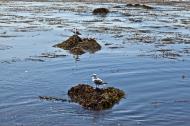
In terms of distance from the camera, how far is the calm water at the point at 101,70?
690 inches

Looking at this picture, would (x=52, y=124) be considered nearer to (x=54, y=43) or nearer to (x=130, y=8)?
(x=54, y=43)

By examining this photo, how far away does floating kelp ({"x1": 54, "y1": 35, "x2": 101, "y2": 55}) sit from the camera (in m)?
31.4

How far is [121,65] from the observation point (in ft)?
87.5

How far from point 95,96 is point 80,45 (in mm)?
13470

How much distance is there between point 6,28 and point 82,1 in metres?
34.8

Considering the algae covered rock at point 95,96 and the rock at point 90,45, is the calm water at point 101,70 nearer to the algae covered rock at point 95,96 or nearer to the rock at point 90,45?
the algae covered rock at point 95,96

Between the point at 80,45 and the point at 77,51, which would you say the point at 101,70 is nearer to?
the point at 77,51

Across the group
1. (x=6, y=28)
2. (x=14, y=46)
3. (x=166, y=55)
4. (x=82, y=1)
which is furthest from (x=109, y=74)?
(x=82, y=1)

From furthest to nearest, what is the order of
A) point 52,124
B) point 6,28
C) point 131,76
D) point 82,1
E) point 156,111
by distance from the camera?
point 82,1 → point 6,28 → point 131,76 → point 156,111 → point 52,124

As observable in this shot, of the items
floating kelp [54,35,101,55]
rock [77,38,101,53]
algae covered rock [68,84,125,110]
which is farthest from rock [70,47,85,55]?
algae covered rock [68,84,125,110]

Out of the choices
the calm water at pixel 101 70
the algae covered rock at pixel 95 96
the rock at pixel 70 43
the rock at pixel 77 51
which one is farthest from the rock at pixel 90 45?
the algae covered rock at pixel 95 96

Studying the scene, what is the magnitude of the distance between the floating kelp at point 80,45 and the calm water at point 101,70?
0.82 meters

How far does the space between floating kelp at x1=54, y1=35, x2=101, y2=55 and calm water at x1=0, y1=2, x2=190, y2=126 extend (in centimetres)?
82

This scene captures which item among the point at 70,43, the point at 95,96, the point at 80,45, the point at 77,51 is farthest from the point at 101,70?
the point at 70,43
